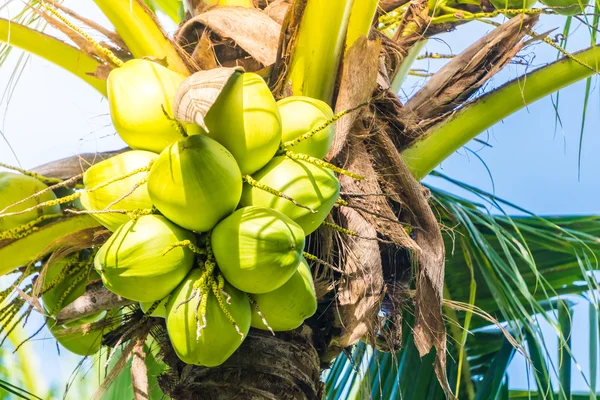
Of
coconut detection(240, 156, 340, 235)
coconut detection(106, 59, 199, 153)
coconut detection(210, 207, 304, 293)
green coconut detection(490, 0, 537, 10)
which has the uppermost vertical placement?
green coconut detection(490, 0, 537, 10)

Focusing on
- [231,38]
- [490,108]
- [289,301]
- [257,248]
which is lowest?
[289,301]

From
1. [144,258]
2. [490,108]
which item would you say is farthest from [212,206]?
[490,108]

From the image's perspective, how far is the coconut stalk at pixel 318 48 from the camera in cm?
139

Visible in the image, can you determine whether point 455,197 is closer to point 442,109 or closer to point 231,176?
point 442,109

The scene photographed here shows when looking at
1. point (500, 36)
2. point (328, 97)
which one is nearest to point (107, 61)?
point (328, 97)

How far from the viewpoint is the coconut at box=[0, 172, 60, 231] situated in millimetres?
1396

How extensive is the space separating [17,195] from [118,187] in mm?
433

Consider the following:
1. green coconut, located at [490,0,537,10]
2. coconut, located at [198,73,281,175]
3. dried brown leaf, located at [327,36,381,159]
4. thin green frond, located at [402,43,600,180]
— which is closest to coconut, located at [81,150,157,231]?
coconut, located at [198,73,281,175]

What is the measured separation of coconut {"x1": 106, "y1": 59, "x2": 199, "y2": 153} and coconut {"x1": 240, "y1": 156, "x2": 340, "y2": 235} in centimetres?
17

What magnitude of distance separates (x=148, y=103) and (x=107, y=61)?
1.20 ft

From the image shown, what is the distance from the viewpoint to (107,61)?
1.42 metres

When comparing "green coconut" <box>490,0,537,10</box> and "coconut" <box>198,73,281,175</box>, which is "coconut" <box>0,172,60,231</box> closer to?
"coconut" <box>198,73,281,175</box>

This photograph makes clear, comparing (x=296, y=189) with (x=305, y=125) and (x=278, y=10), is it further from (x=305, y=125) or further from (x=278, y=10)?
(x=278, y=10)

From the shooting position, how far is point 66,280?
4.78 feet
